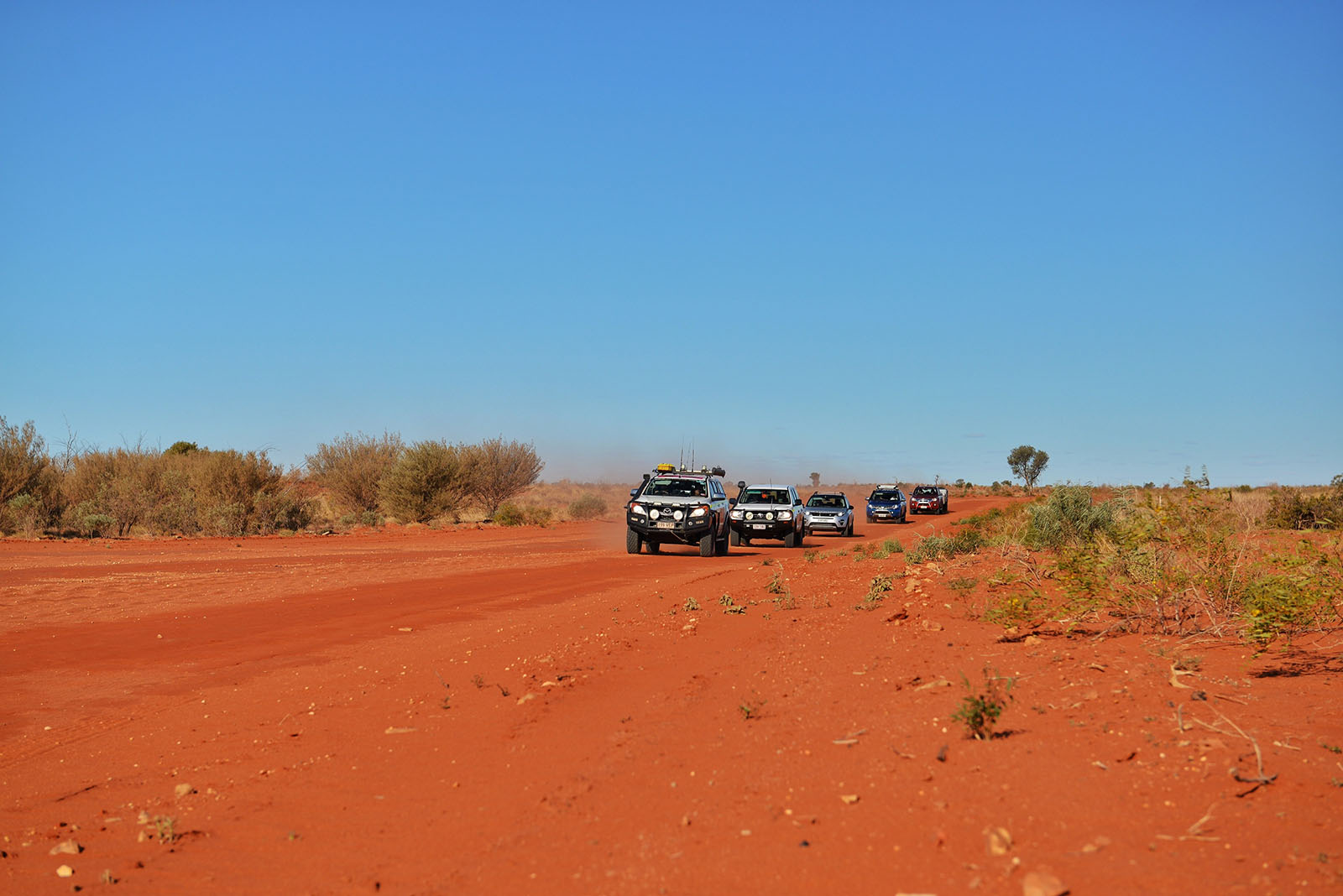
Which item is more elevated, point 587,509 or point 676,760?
point 587,509

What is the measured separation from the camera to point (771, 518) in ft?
95.0

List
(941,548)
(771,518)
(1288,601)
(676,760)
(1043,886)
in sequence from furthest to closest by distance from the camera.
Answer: (771,518), (941,548), (1288,601), (676,760), (1043,886)

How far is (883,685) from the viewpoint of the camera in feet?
24.8

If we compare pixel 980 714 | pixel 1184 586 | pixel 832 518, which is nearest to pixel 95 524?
pixel 832 518

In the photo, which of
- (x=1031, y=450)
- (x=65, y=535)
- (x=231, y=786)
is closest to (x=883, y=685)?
(x=231, y=786)

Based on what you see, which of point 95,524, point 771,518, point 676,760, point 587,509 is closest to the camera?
point 676,760

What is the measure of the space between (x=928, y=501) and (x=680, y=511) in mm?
31846

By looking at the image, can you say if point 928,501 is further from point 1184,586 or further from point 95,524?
point 1184,586

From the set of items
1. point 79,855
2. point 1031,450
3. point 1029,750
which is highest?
point 1031,450

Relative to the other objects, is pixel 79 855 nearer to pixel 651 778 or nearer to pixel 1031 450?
pixel 651 778

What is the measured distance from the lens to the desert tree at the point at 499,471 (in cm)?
5191

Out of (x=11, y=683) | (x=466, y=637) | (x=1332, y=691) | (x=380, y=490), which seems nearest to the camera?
(x=1332, y=691)

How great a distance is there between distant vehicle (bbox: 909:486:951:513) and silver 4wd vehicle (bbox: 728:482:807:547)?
24.9m

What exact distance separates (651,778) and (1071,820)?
7.74 feet
